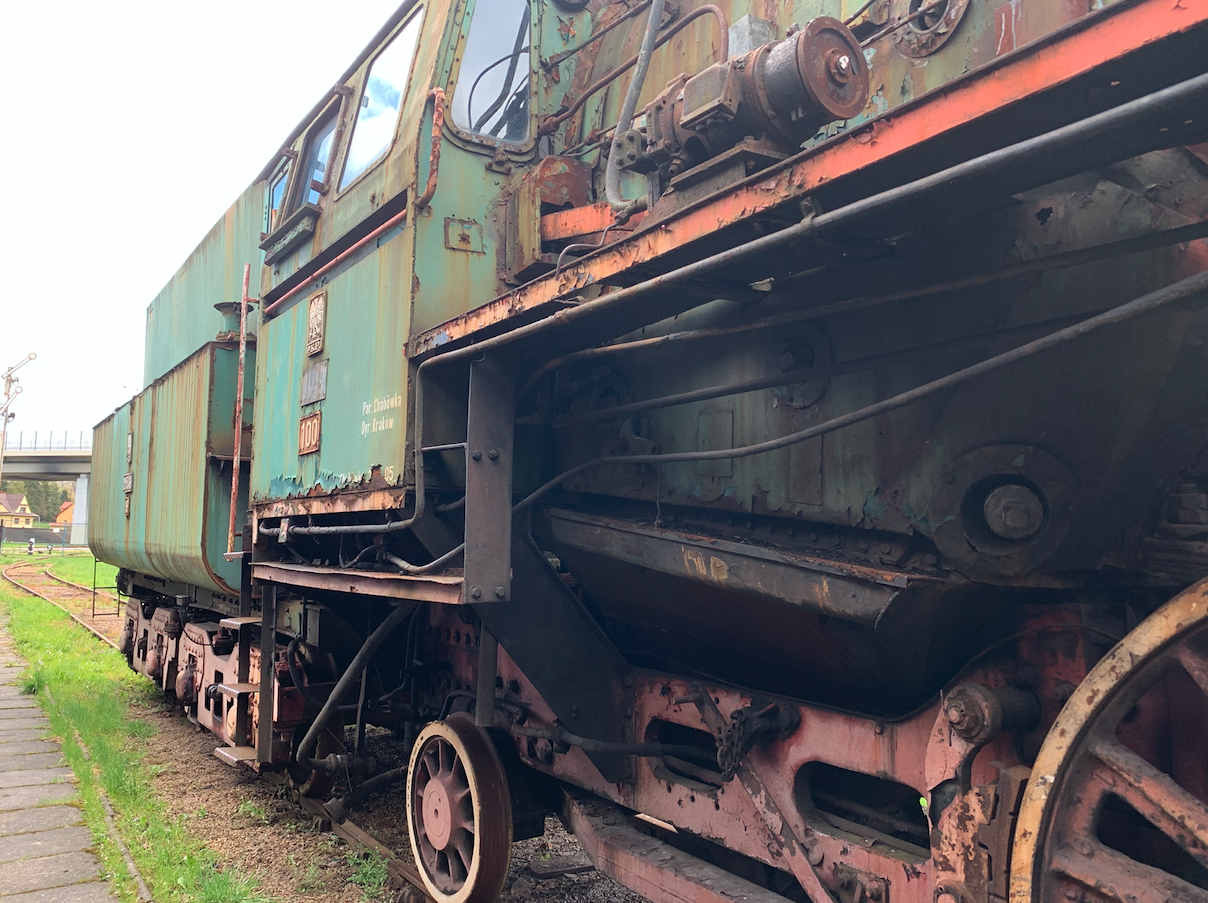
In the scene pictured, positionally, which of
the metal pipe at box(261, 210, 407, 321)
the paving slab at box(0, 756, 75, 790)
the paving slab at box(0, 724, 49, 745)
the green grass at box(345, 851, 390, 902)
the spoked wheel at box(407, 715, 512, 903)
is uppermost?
the metal pipe at box(261, 210, 407, 321)

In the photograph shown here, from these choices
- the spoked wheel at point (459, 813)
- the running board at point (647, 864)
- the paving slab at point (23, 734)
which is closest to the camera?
the running board at point (647, 864)

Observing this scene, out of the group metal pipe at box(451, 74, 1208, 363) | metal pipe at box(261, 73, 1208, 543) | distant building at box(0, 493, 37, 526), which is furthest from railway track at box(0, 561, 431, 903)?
distant building at box(0, 493, 37, 526)

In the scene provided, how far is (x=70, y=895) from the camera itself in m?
4.58

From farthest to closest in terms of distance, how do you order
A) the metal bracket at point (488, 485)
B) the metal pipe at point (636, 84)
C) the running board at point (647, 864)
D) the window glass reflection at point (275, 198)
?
the window glass reflection at point (275, 198) → the metal bracket at point (488, 485) → the running board at point (647, 864) → the metal pipe at point (636, 84)

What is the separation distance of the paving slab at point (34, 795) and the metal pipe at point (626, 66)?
5368mm

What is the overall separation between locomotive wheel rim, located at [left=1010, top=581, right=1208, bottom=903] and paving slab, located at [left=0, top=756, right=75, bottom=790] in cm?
671

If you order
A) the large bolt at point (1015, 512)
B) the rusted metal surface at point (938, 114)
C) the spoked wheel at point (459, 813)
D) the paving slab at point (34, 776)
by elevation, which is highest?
the rusted metal surface at point (938, 114)

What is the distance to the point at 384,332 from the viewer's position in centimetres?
389

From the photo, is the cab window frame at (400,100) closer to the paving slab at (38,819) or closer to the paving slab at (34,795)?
the paving slab at (38,819)

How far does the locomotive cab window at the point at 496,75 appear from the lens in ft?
13.0

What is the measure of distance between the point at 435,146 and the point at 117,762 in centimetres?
561

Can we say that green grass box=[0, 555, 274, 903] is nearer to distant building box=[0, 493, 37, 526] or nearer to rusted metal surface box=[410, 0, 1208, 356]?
rusted metal surface box=[410, 0, 1208, 356]

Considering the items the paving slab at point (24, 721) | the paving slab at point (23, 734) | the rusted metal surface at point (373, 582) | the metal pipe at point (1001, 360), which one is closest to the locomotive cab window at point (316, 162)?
the rusted metal surface at point (373, 582)

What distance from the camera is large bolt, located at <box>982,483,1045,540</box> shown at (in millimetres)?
2207
